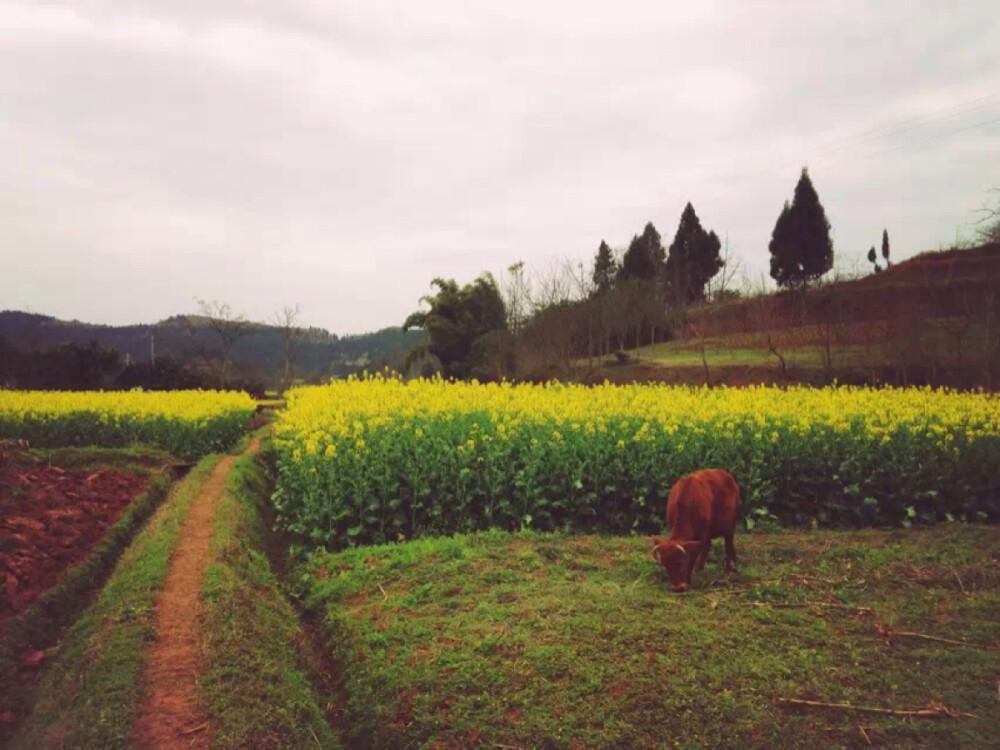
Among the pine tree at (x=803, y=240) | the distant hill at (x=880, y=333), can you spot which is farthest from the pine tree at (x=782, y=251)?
the distant hill at (x=880, y=333)

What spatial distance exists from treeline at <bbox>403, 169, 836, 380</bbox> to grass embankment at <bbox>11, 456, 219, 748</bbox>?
72.0ft

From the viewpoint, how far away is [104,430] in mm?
17375

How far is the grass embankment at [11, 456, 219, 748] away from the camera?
14.7 ft

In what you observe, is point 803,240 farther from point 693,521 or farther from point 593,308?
point 693,521

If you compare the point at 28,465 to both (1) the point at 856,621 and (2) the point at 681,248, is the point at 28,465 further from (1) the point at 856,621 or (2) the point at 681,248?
(2) the point at 681,248

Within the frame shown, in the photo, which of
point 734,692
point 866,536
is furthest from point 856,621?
point 866,536

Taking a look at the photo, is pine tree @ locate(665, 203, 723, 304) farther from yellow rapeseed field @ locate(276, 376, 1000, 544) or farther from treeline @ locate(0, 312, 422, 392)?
yellow rapeseed field @ locate(276, 376, 1000, 544)

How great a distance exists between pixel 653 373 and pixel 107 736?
24704 mm

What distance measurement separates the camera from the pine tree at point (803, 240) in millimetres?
39625

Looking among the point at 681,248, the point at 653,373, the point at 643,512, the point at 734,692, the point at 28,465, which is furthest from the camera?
the point at 681,248

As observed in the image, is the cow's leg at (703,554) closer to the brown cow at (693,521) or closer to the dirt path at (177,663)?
the brown cow at (693,521)

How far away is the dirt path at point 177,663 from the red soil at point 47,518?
1287 millimetres

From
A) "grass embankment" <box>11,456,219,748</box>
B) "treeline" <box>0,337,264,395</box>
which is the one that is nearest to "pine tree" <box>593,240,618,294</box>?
"treeline" <box>0,337,264,395</box>

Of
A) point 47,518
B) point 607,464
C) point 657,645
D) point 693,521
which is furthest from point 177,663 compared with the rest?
point 607,464
